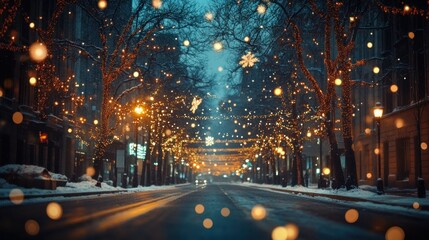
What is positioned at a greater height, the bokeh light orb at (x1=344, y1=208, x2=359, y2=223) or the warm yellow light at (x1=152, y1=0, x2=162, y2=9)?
the warm yellow light at (x1=152, y1=0, x2=162, y2=9)

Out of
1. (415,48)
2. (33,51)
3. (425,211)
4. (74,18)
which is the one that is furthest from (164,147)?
(425,211)

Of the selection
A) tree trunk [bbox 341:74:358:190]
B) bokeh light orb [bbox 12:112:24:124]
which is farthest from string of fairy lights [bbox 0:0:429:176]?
bokeh light orb [bbox 12:112:24:124]

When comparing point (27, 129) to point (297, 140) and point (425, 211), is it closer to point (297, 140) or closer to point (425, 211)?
point (297, 140)

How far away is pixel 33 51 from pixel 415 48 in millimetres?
24788

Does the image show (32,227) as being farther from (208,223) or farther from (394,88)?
(394,88)

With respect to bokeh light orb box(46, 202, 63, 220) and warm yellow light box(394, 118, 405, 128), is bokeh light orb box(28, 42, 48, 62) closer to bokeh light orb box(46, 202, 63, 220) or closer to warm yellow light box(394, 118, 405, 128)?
bokeh light orb box(46, 202, 63, 220)

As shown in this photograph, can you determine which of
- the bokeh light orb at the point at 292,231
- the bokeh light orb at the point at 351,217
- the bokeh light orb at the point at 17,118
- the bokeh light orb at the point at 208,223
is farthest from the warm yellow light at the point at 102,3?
the bokeh light orb at the point at 292,231

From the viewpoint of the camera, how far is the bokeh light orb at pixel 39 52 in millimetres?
39156

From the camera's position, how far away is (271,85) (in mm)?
57062

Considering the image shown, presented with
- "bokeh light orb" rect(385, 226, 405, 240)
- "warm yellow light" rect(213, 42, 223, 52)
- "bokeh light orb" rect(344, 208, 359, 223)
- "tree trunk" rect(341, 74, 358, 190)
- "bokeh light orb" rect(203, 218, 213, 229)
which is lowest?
"bokeh light orb" rect(344, 208, 359, 223)

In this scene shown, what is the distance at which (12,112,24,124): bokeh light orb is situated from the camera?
42.6 meters

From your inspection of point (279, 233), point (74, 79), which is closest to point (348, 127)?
point (279, 233)

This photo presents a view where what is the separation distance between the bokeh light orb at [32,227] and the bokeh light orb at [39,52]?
26.8 m

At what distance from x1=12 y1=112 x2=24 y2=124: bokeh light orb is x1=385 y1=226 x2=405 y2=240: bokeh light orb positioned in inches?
1322
